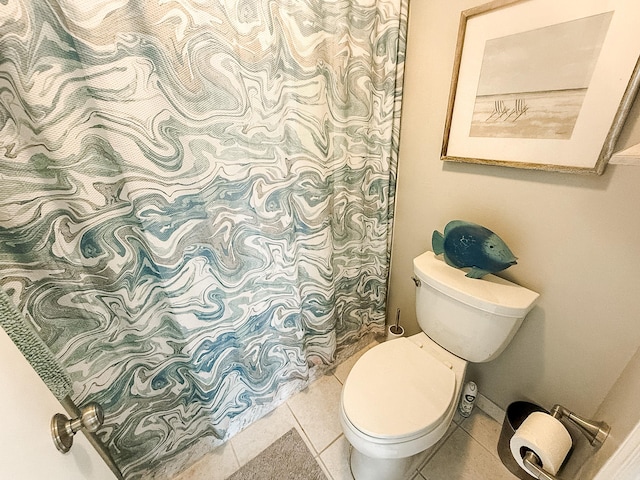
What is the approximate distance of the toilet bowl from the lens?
2.62 ft

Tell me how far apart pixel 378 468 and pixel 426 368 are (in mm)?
402

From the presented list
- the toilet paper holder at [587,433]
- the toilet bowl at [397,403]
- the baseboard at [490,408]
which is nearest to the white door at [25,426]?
the toilet bowl at [397,403]

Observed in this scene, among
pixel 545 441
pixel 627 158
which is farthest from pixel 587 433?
pixel 627 158

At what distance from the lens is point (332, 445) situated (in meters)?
1.15

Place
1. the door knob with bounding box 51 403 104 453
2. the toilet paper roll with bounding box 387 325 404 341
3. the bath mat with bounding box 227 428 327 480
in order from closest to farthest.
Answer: the door knob with bounding box 51 403 104 453 < the bath mat with bounding box 227 428 327 480 < the toilet paper roll with bounding box 387 325 404 341

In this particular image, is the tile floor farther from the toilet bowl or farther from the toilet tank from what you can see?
A: the toilet tank

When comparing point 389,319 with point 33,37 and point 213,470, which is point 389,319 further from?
point 33,37

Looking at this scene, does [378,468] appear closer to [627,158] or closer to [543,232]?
[543,232]

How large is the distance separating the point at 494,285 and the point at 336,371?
98 centimetres

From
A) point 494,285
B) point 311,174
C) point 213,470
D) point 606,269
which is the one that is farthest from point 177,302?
point 606,269

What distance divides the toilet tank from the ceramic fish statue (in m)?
0.06

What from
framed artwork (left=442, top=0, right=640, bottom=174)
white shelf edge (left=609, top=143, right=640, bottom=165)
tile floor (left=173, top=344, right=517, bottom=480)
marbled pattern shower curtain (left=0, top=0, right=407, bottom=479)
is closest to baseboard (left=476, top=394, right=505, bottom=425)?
tile floor (left=173, top=344, right=517, bottom=480)

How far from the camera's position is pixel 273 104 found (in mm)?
871

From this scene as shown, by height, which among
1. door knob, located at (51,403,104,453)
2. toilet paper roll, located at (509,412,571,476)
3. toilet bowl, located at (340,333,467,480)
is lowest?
toilet bowl, located at (340,333,467,480)
